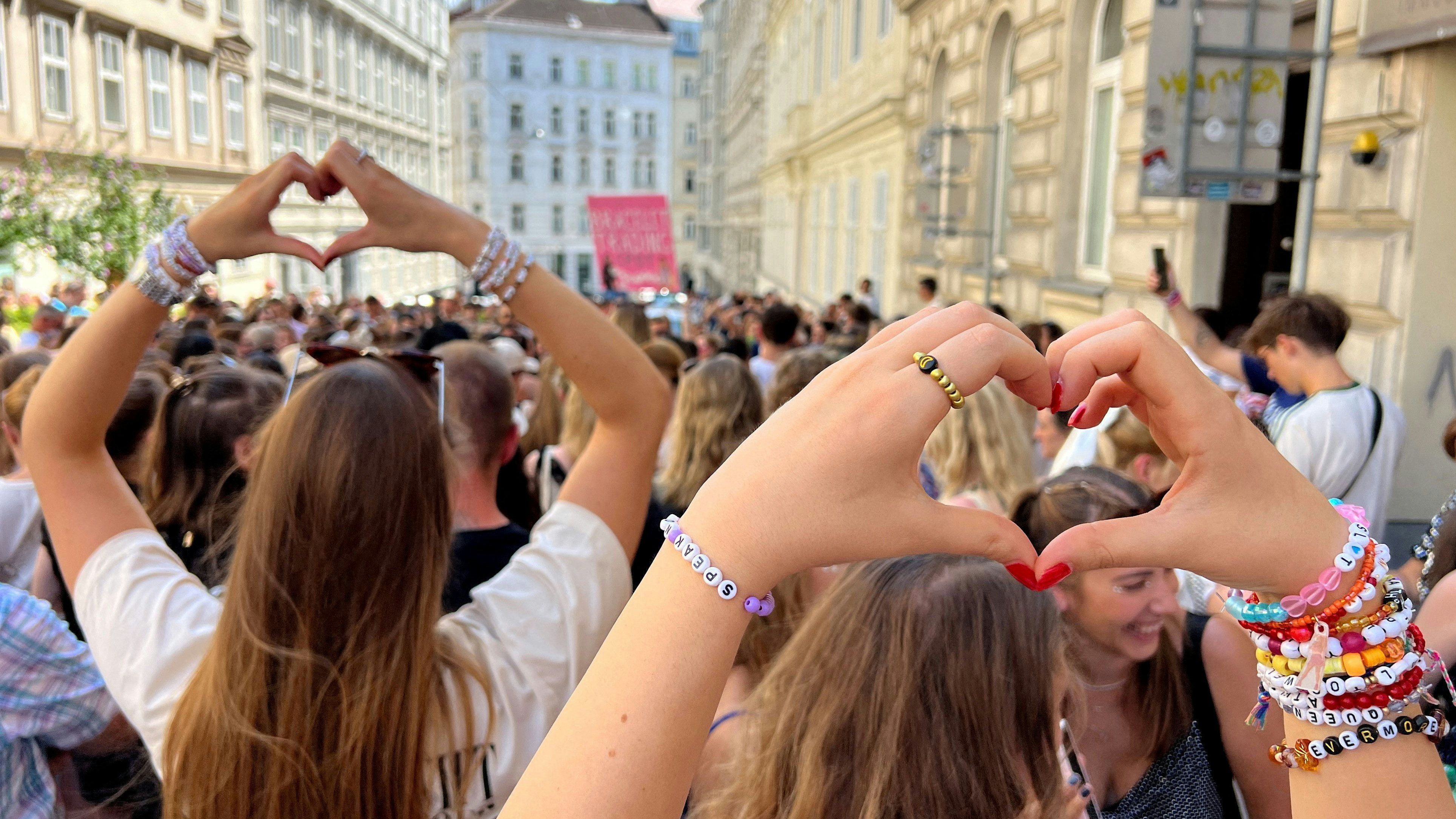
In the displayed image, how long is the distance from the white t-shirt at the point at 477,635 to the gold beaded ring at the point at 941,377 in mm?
997

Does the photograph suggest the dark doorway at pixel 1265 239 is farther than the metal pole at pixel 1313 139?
Yes

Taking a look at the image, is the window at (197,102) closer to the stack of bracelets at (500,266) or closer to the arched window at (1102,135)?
the arched window at (1102,135)

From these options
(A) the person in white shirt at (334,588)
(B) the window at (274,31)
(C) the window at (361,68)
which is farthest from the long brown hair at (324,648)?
(C) the window at (361,68)

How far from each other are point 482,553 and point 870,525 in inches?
79.8

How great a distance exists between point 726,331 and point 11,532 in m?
12.0

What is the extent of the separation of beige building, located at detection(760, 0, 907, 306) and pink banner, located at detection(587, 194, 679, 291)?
342cm

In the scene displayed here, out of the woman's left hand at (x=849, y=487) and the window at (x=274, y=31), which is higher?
the window at (x=274, y=31)

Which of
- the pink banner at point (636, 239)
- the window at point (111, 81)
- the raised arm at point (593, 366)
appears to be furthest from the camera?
the window at point (111, 81)

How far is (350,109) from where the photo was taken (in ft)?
119

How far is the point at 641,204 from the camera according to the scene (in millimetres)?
16781

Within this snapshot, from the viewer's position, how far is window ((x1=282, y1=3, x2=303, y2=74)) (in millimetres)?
30844

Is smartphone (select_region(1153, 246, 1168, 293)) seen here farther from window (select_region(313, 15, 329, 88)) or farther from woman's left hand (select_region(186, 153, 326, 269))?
window (select_region(313, 15, 329, 88))

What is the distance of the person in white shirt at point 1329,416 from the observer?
3701 millimetres

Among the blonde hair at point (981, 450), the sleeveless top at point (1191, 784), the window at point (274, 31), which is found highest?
the window at point (274, 31)
